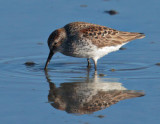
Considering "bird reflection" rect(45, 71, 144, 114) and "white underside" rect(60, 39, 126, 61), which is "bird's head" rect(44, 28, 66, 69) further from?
"bird reflection" rect(45, 71, 144, 114)

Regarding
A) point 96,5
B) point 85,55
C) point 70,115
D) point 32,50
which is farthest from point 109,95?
point 96,5

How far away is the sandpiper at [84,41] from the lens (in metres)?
11.7

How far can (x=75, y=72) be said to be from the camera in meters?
11.5

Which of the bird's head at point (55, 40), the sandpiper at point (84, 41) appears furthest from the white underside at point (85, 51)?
the bird's head at point (55, 40)

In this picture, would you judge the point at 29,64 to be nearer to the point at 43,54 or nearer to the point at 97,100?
the point at 43,54

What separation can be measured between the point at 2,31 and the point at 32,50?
1.29 metres

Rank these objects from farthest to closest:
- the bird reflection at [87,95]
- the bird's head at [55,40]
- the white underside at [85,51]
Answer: the bird's head at [55,40], the white underside at [85,51], the bird reflection at [87,95]

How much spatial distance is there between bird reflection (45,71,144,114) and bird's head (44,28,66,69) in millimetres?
1420

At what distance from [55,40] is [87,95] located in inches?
107

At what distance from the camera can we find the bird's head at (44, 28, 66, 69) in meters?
11.8

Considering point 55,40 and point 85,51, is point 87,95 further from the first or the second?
point 55,40

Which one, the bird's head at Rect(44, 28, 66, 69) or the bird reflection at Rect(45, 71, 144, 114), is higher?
the bird's head at Rect(44, 28, 66, 69)

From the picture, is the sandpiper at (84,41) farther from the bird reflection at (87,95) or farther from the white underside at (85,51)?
the bird reflection at (87,95)

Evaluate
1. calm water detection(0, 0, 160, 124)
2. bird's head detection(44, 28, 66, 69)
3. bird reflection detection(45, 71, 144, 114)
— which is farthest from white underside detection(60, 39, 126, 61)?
bird reflection detection(45, 71, 144, 114)
